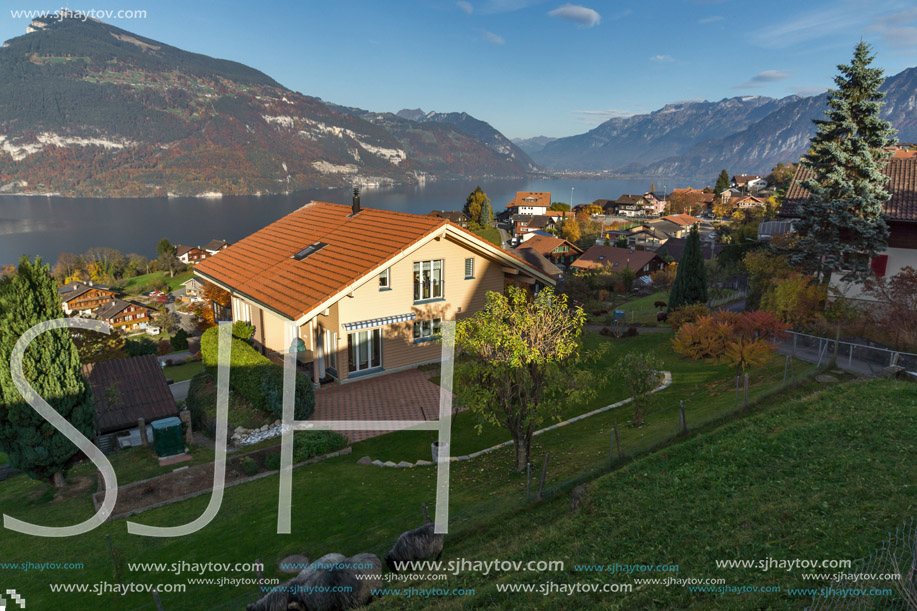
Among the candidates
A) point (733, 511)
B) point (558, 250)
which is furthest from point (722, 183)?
point (733, 511)

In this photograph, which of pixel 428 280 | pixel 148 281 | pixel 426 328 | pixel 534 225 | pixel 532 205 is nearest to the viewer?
pixel 428 280

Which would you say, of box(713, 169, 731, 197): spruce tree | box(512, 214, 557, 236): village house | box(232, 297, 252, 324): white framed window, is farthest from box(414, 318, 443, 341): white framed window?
box(713, 169, 731, 197): spruce tree

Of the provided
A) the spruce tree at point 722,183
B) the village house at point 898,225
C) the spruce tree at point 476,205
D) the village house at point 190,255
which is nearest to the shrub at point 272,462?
the village house at point 898,225

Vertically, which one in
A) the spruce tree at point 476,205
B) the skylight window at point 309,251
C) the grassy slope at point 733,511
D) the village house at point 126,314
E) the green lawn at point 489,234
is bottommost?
the village house at point 126,314

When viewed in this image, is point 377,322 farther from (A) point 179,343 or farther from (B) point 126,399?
(A) point 179,343

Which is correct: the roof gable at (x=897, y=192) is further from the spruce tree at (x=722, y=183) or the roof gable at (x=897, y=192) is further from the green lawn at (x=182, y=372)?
the spruce tree at (x=722, y=183)
